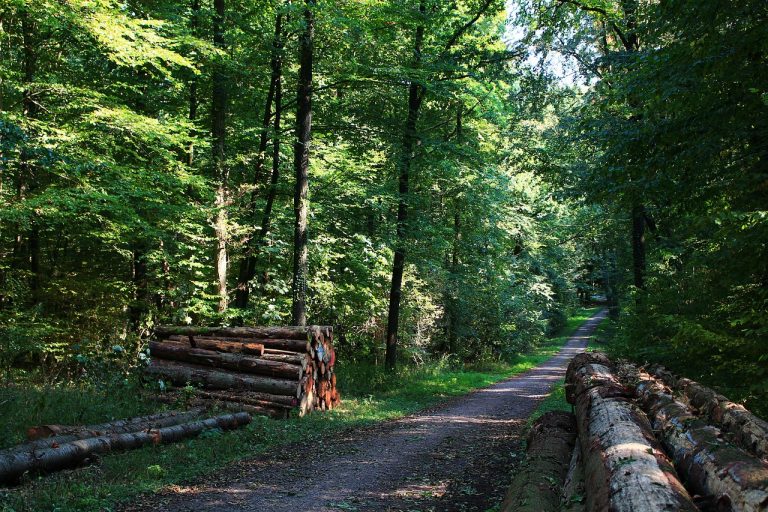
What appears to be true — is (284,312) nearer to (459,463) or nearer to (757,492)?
(459,463)

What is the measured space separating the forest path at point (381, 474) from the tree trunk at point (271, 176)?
7550 millimetres

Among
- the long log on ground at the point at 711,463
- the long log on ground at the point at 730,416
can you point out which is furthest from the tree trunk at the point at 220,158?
the long log on ground at the point at 711,463

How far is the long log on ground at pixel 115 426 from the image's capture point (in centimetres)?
665

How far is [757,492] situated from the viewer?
310 centimetres

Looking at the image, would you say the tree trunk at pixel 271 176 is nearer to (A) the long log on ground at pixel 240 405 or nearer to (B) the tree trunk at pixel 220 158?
(B) the tree trunk at pixel 220 158

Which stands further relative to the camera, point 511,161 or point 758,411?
point 511,161

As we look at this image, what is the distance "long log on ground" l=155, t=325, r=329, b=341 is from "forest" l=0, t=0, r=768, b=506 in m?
1.07

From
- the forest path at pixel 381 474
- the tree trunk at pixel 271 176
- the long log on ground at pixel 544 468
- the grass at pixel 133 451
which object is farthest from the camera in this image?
the tree trunk at pixel 271 176

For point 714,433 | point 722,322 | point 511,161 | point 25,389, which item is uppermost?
point 511,161

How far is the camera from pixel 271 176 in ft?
58.7

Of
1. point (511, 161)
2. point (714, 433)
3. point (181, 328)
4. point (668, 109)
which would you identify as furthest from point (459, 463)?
point (511, 161)

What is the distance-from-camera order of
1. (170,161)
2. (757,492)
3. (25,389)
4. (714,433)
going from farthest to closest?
(170,161), (25,389), (714,433), (757,492)

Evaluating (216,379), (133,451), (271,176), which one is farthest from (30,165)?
(133,451)

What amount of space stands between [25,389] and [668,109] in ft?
39.3
